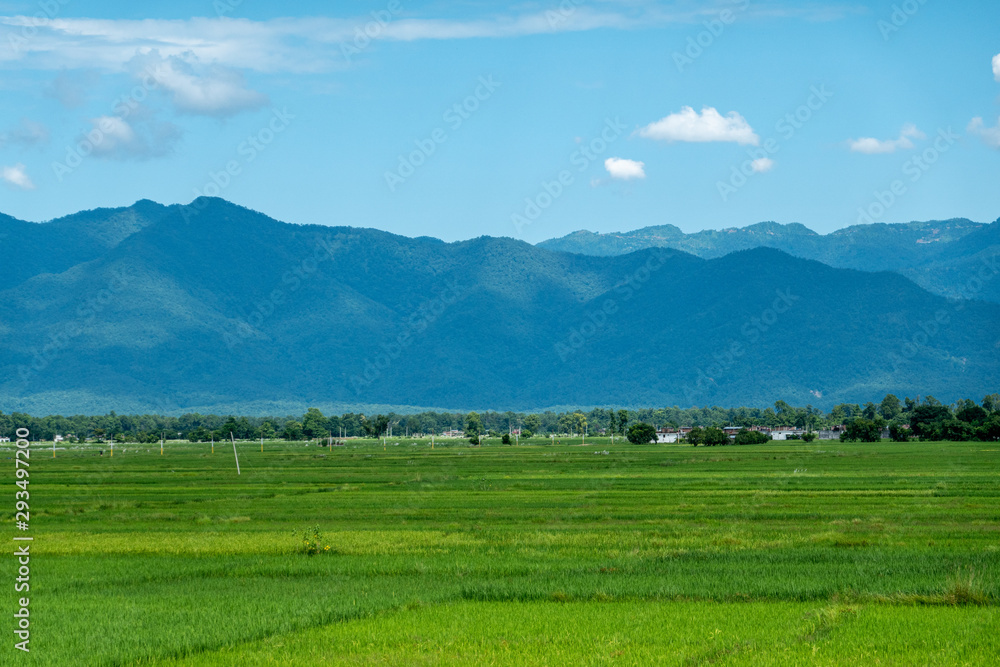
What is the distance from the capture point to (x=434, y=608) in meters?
23.3

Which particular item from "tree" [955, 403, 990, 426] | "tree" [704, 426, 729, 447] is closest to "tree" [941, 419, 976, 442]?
"tree" [955, 403, 990, 426]

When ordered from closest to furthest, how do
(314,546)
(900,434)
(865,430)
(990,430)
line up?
(314,546), (990,430), (865,430), (900,434)

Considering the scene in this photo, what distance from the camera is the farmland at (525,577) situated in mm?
19219

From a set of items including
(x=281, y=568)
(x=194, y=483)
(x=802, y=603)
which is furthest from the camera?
(x=194, y=483)

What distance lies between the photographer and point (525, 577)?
27125mm

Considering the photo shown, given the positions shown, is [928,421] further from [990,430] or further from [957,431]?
[990,430]

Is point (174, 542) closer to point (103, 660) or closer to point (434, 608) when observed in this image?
point (434, 608)

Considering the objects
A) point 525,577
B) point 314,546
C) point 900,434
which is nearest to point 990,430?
point 900,434

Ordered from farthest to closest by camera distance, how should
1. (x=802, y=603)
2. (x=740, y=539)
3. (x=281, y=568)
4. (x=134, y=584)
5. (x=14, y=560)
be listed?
(x=740, y=539)
(x=14, y=560)
(x=281, y=568)
(x=134, y=584)
(x=802, y=603)

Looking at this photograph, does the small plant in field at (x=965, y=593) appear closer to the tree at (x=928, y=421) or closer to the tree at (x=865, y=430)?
the tree at (x=865, y=430)

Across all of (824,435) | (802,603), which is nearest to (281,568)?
(802,603)

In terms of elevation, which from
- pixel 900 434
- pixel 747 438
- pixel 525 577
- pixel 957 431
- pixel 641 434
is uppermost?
pixel 641 434

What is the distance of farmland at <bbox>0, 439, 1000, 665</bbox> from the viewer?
1922 cm

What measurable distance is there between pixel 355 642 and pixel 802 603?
383 inches
